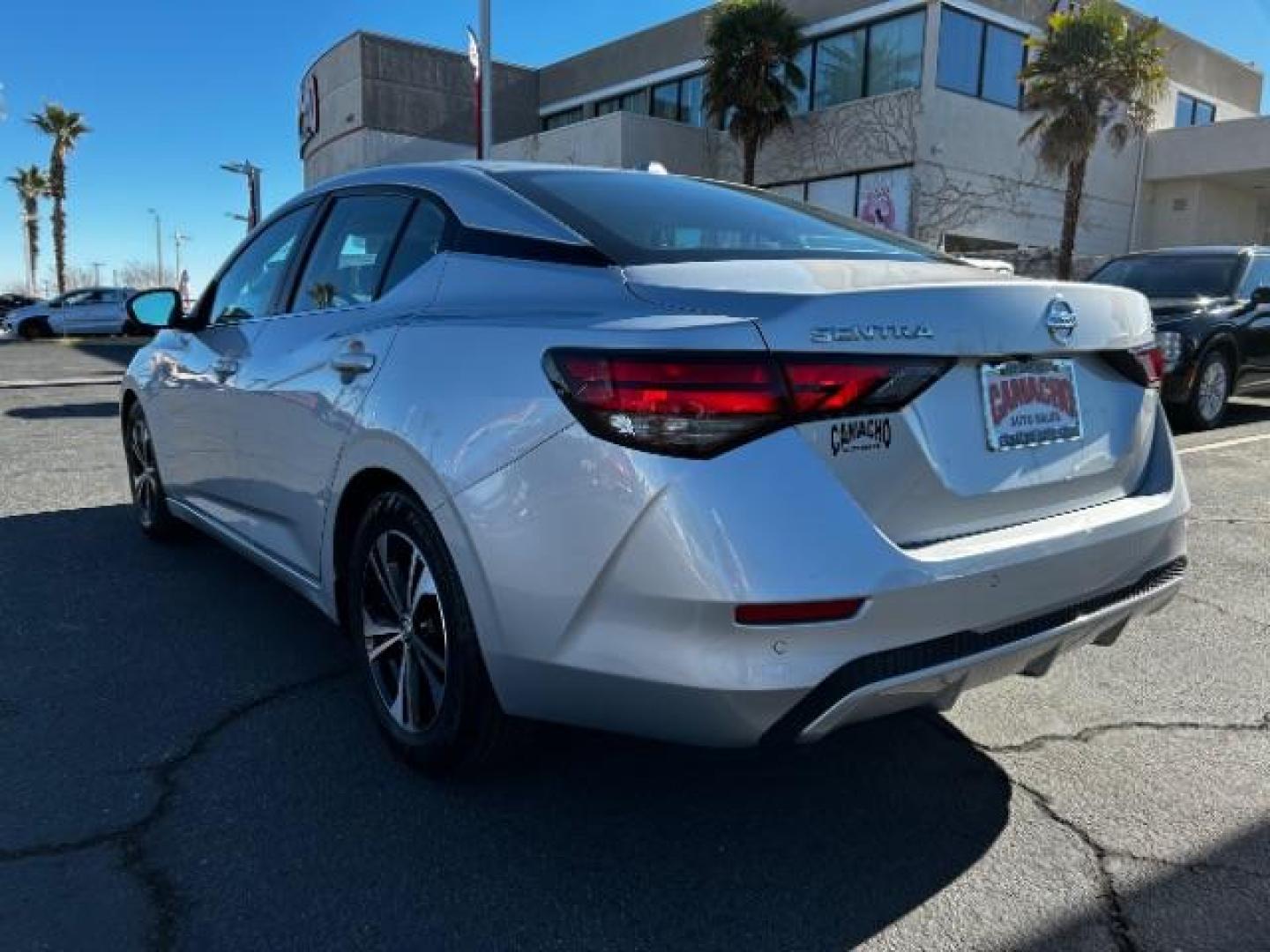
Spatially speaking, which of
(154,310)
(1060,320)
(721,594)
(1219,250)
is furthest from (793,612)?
(1219,250)

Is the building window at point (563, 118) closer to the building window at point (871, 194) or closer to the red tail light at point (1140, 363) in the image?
the building window at point (871, 194)

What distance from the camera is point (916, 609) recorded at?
77.4 inches

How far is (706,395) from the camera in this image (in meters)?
1.87

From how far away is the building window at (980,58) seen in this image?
23031mm

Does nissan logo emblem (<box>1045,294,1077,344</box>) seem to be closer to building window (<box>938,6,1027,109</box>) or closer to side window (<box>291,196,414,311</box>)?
side window (<box>291,196,414,311</box>)

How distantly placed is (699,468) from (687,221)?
108cm

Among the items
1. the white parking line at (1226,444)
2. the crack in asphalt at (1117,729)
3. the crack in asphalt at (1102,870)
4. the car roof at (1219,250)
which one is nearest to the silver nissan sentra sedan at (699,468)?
the crack in asphalt at (1102,870)

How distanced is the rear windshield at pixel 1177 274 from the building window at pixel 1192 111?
25143 millimetres

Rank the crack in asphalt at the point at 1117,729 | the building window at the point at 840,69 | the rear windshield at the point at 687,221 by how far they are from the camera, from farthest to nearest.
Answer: the building window at the point at 840,69 < the crack in asphalt at the point at 1117,729 < the rear windshield at the point at 687,221

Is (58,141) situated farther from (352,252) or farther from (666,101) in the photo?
(352,252)

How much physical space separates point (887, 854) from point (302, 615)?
2.44 m

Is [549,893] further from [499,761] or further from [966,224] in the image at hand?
[966,224]

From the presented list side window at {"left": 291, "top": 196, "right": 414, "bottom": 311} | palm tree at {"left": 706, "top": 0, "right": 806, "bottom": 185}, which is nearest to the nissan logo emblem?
side window at {"left": 291, "top": 196, "right": 414, "bottom": 311}

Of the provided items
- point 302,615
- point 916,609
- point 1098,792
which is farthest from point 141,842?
point 1098,792
